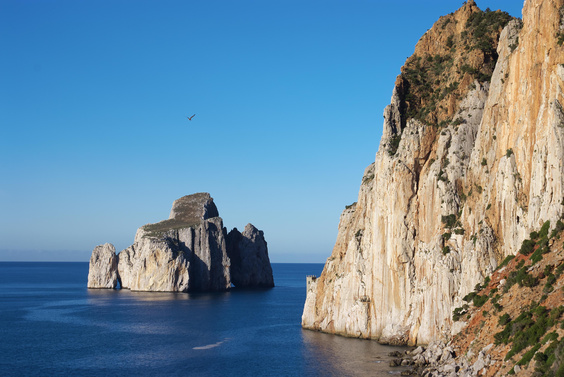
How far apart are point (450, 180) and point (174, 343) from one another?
4427 cm

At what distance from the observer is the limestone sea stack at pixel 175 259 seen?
170875mm

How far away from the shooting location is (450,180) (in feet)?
231

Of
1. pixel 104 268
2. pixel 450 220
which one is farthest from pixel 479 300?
pixel 104 268

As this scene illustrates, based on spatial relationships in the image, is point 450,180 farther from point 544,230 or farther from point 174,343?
point 174,343

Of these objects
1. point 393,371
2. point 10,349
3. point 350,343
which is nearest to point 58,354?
point 10,349

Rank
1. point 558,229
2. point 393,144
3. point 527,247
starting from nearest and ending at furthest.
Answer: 1. point 558,229
2. point 527,247
3. point 393,144

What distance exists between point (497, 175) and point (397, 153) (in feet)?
64.2

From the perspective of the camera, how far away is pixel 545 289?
157 ft

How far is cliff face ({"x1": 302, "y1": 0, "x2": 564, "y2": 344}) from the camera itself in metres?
56.8

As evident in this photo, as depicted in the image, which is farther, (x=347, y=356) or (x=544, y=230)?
(x=347, y=356)

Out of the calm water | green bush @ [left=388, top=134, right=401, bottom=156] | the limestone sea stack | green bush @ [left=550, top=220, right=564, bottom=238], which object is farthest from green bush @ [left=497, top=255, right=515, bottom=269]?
the limestone sea stack

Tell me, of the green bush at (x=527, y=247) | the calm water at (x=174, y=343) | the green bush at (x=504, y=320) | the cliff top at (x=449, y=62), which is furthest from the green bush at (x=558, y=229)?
the cliff top at (x=449, y=62)

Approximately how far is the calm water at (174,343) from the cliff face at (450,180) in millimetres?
6350

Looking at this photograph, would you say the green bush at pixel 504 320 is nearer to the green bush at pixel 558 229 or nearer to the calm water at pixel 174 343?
the green bush at pixel 558 229
